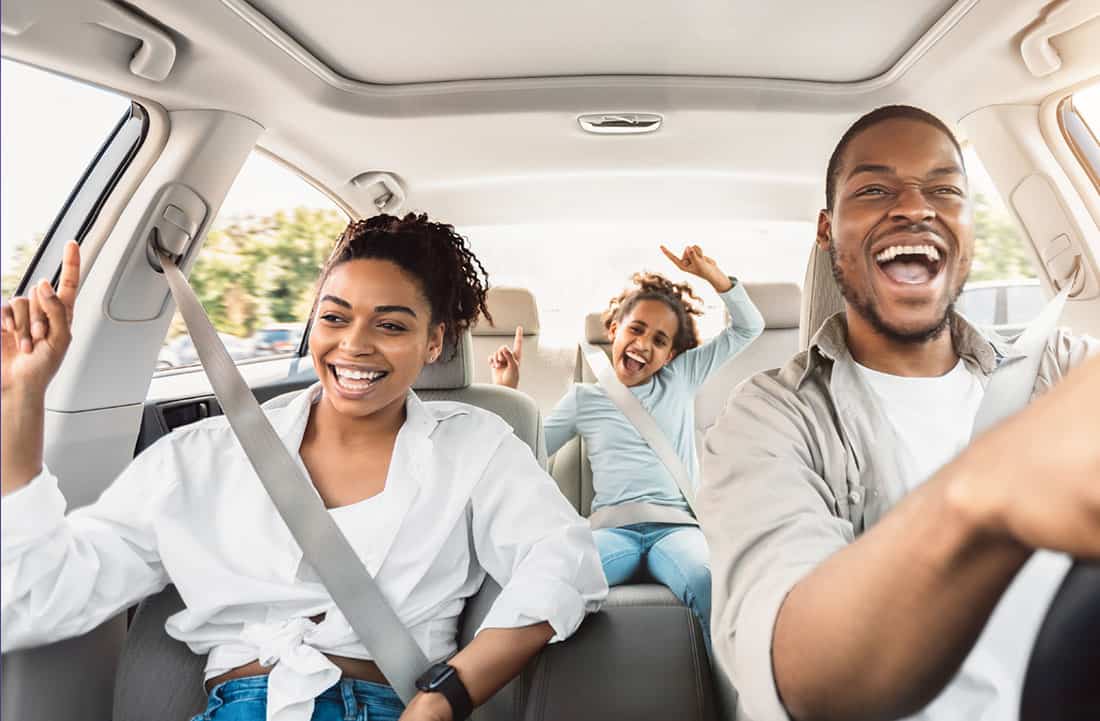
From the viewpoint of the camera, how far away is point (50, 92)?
658mm

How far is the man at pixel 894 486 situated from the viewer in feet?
1.11

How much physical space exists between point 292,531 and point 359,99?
1.03m

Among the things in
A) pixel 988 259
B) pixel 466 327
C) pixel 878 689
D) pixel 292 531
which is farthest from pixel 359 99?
pixel 878 689

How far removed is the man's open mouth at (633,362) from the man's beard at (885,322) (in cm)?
123

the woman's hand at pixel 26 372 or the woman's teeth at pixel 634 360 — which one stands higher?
the woman's teeth at pixel 634 360

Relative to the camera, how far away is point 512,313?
225 centimetres

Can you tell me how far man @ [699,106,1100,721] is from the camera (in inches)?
13.3

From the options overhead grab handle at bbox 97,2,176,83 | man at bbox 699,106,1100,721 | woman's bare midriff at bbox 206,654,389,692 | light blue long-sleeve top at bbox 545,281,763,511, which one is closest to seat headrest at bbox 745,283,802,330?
light blue long-sleeve top at bbox 545,281,763,511

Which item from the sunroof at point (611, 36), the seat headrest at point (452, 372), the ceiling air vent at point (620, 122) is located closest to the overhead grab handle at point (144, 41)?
the sunroof at point (611, 36)

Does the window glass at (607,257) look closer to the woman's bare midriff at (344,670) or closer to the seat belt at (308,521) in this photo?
the seat belt at (308,521)

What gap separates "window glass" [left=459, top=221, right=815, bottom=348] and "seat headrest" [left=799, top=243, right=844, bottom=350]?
0.14ft

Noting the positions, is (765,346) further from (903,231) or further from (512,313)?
(512,313)

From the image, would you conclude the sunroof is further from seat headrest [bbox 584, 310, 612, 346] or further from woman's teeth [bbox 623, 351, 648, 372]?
woman's teeth [bbox 623, 351, 648, 372]

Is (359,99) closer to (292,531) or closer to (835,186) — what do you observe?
(292,531)
